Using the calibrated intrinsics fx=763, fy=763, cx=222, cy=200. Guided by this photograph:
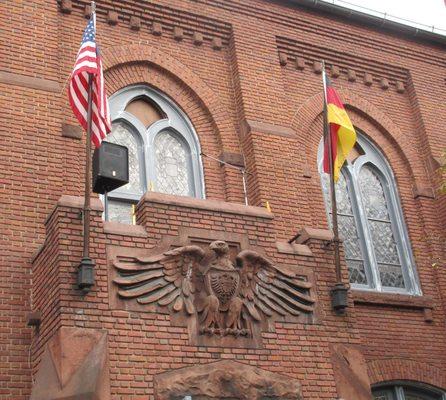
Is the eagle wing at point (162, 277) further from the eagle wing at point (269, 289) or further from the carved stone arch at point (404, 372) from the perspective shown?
the carved stone arch at point (404, 372)

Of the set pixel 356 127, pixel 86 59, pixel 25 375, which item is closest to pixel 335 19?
pixel 356 127

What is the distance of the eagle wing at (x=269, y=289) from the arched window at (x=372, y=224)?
10.5 feet

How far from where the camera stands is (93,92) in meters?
10.0

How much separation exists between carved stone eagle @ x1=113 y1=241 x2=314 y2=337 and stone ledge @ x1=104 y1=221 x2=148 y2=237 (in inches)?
14.0

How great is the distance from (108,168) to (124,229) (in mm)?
918

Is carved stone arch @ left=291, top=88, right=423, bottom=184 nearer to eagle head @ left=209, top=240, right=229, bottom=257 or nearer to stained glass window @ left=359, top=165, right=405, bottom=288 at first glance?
stained glass window @ left=359, top=165, right=405, bottom=288

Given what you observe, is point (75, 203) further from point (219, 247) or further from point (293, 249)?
point (293, 249)

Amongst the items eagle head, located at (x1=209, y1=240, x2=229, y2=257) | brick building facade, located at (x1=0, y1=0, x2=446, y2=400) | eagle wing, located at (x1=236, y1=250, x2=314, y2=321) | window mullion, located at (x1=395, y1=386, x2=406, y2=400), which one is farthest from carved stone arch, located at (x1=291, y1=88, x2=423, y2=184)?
eagle head, located at (x1=209, y1=240, x2=229, y2=257)

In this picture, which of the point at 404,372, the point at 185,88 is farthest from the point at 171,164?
the point at 404,372

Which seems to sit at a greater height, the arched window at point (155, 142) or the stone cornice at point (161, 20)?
the stone cornice at point (161, 20)

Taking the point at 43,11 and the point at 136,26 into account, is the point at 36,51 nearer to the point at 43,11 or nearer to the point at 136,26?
the point at 43,11

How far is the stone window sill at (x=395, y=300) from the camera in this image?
1276 centimetres

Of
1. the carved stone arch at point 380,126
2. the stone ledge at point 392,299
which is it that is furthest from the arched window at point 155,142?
the stone ledge at point 392,299

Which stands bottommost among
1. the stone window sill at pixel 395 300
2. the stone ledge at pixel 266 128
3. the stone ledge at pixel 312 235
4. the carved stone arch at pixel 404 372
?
the carved stone arch at pixel 404 372
